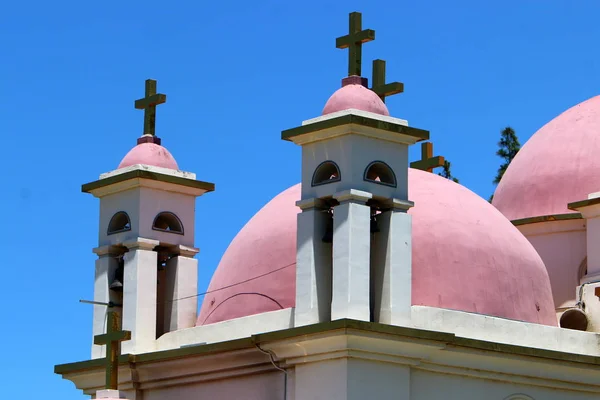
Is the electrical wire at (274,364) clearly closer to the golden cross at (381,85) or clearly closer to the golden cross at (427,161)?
the golden cross at (381,85)

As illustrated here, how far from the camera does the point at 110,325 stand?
19.9 m

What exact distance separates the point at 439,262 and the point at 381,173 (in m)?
1.27

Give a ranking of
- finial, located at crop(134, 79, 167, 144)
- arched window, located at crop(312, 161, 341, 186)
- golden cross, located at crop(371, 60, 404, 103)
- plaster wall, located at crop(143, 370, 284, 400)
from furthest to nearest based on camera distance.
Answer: finial, located at crop(134, 79, 167, 144)
golden cross, located at crop(371, 60, 404, 103)
plaster wall, located at crop(143, 370, 284, 400)
arched window, located at crop(312, 161, 341, 186)

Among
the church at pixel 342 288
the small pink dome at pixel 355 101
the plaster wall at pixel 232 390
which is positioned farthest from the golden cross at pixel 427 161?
the plaster wall at pixel 232 390

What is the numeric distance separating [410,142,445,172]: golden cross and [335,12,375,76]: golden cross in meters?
2.58

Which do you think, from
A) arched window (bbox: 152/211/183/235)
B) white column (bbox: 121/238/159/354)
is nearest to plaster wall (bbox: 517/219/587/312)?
arched window (bbox: 152/211/183/235)

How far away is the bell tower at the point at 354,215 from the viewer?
58.9 feet

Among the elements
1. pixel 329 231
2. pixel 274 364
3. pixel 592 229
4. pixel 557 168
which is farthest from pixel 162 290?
pixel 557 168

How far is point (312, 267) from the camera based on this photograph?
18188mm

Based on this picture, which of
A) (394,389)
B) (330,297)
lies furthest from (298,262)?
(394,389)

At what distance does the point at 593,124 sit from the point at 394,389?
7.77m

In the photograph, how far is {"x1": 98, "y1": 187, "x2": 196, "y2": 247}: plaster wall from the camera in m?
20.7

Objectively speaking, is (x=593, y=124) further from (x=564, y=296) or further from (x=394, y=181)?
(x=394, y=181)

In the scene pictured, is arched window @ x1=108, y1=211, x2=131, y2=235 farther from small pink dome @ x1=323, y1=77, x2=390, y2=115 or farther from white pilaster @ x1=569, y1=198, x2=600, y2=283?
white pilaster @ x1=569, y1=198, x2=600, y2=283
